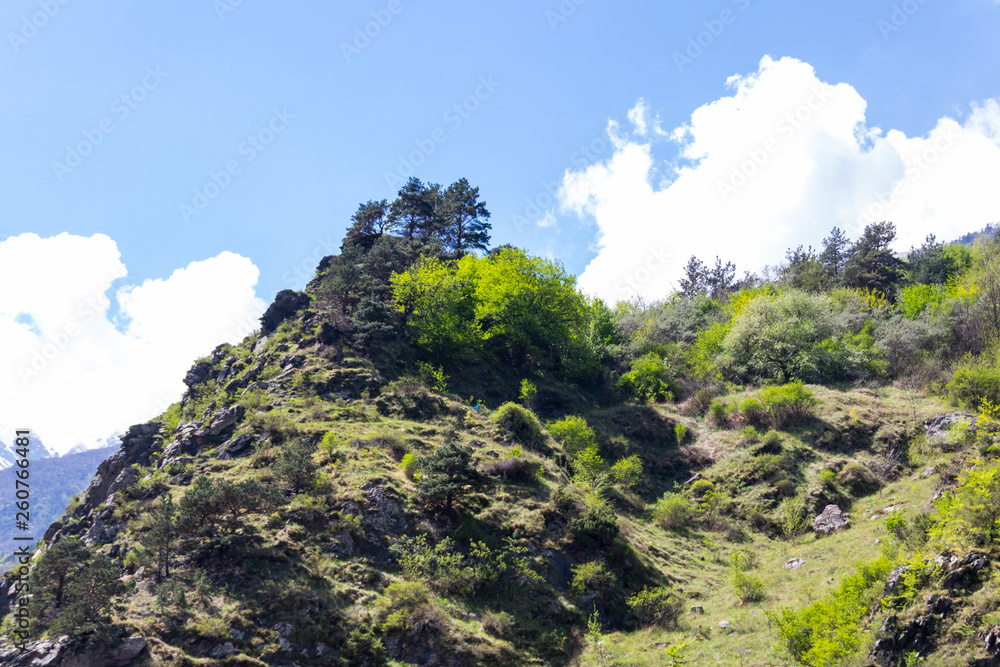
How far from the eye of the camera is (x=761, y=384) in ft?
128

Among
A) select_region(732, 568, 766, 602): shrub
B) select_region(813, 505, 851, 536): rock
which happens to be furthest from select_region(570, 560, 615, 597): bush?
select_region(813, 505, 851, 536): rock

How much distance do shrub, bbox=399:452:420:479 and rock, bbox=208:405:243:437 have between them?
11.1 m

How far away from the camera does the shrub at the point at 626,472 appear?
29.7 m

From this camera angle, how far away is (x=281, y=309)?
1660 inches

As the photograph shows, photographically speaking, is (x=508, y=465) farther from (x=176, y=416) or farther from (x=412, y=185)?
(x=412, y=185)

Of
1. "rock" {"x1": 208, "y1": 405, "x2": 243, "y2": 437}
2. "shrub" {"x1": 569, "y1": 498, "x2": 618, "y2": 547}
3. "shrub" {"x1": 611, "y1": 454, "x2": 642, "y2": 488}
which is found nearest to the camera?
"shrub" {"x1": 569, "y1": 498, "x2": 618, "y2": 547}

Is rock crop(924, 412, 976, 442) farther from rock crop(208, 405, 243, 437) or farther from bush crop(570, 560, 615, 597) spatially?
rock crop(208, 405, 243, 437)

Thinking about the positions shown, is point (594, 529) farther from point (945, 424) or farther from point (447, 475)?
point (945, 424)

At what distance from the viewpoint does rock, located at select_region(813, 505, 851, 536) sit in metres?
23.7

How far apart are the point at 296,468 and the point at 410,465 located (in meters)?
5.22

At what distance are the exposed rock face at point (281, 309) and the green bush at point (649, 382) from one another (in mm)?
28110

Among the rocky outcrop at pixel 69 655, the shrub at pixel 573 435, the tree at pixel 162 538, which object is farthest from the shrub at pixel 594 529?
the rocky outcrop at pixel 69 655

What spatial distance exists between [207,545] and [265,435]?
9.19 m


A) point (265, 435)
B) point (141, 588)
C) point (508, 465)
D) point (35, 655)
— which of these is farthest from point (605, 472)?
point (35, 655)
